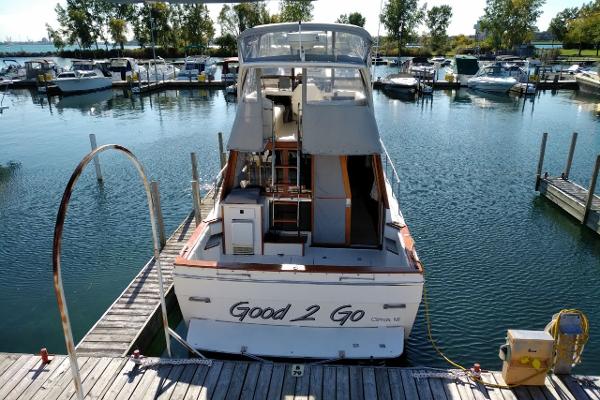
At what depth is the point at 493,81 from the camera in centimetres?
4206

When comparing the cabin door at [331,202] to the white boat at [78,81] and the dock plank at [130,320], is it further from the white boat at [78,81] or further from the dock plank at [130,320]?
the white boat at [78,81]

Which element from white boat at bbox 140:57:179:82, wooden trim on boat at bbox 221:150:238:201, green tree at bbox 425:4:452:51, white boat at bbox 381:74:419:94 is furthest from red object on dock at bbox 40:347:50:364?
green tree at bbox 425:4:452:51

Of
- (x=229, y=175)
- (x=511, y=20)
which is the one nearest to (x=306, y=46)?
(x=229, y=175)

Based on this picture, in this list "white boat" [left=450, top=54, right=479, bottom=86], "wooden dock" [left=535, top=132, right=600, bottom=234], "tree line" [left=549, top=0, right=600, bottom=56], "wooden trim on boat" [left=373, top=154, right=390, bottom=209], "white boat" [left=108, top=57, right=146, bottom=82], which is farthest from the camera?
"tree line" [left=549, top=0, right=600, bottom=56]

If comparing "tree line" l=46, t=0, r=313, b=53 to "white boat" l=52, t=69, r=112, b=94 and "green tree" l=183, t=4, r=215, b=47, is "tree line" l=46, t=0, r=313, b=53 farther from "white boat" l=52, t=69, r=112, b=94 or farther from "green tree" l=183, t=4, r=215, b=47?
"white boat" l=52, t=69, r=112, b=94

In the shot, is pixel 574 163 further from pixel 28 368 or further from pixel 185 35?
pixel 185 35

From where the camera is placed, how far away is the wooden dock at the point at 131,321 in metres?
7.61

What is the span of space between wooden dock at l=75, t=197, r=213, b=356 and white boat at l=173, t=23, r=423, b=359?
118 centimetres

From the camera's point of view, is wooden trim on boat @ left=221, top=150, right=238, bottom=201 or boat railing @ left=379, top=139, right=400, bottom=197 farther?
boat railing @ left=379, top=139, right=400, bottom=197

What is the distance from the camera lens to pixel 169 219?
48.7 feet

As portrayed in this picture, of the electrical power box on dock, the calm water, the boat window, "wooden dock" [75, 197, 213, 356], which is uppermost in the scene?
the boat window

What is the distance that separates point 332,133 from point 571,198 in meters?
10.8

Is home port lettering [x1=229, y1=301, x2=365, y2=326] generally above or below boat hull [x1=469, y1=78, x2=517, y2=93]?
below

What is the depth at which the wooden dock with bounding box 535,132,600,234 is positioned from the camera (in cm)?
1334
